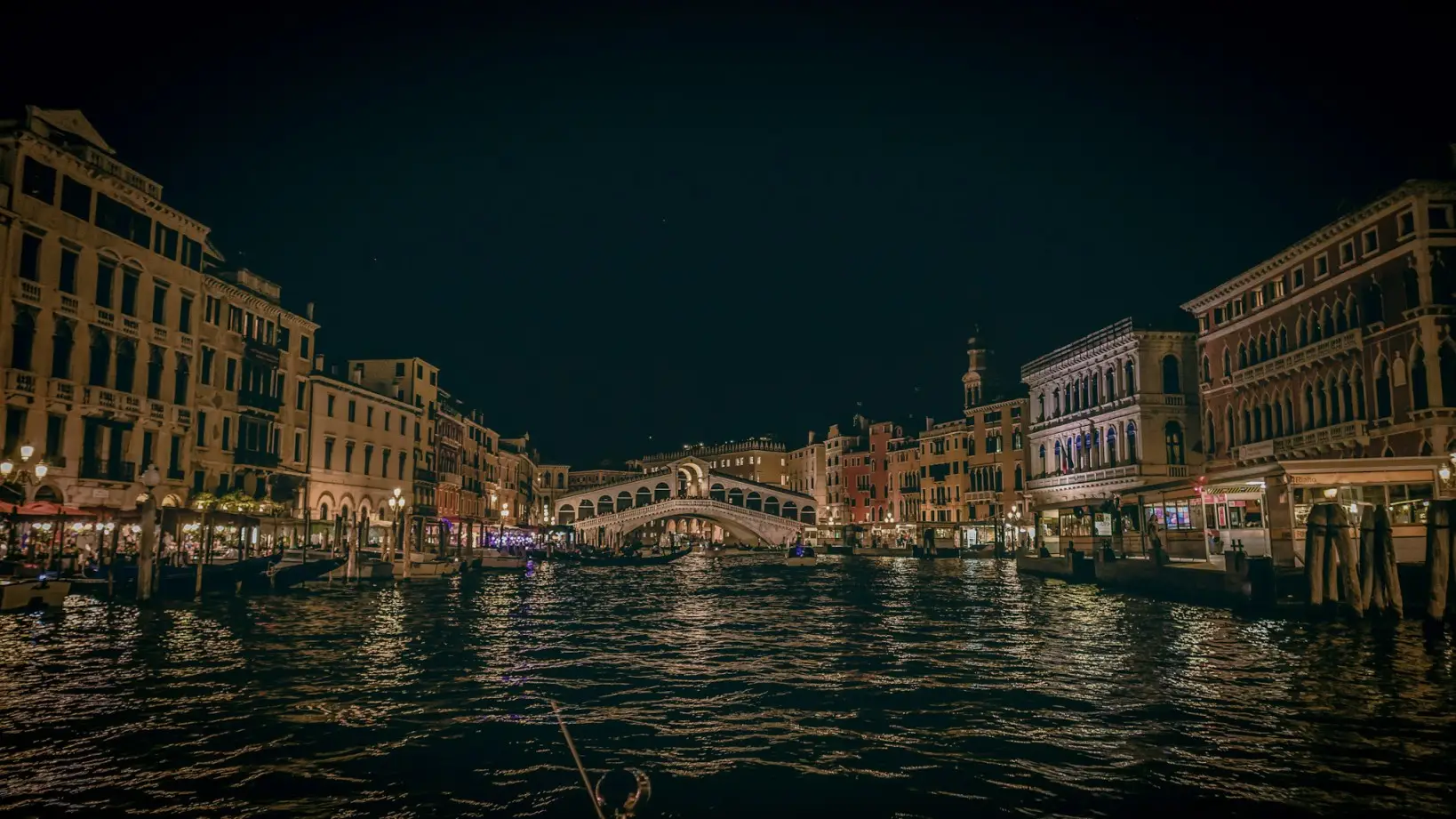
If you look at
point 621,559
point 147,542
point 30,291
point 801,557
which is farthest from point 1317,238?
point 621,559

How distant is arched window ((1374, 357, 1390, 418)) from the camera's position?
29.6m

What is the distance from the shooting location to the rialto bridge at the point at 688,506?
87688 millimetres

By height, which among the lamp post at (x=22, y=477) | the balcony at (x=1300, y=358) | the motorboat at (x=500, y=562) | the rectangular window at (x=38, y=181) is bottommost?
the motorboat at (x=500, y=562)

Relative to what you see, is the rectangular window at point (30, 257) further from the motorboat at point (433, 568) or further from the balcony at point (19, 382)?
the motorboat at point (433, 568)

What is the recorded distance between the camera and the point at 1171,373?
4831 cm

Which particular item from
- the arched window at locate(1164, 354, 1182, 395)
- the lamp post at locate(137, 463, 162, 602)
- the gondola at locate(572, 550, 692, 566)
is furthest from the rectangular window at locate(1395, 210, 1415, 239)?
the gondola at locate(572, 550, 692, 566)

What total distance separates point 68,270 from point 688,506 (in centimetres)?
6031

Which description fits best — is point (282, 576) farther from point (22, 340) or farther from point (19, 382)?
point (22, 340)

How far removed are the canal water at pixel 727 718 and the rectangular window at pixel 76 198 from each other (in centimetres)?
1532

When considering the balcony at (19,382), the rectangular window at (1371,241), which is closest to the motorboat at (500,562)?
the balcony at (19,382)

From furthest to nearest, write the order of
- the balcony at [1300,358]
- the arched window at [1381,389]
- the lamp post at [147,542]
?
the balcony at [1300,358]
the arched window at [1381,389]
the lamp post at [147,542]

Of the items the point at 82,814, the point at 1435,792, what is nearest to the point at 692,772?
the point at 82,814

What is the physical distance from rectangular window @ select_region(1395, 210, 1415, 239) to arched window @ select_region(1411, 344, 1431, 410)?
3512 millimetres

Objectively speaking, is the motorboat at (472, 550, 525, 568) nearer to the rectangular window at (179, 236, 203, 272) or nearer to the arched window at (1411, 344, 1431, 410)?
the rectangular window at (179, 236, 203, 272)
